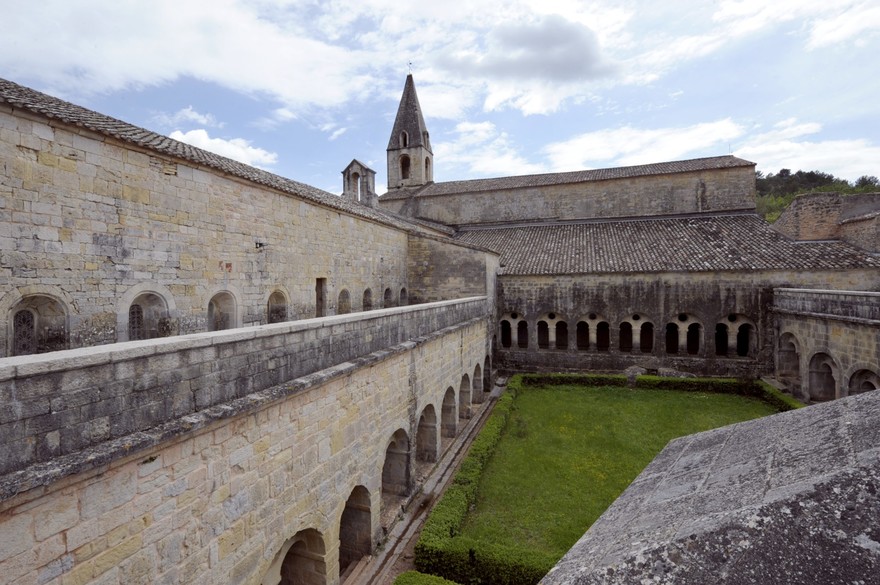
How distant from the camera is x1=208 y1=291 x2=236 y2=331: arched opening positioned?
9.79m

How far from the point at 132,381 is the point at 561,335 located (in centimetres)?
1919

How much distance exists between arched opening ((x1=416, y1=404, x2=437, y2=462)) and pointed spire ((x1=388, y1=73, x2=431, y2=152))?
77.2 ft

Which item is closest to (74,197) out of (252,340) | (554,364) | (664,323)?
(252,340)

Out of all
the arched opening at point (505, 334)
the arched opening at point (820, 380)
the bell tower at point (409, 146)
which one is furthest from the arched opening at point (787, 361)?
the bell tower at point (409, 146)

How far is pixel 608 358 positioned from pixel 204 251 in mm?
15921

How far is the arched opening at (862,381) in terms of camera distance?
40.5ft

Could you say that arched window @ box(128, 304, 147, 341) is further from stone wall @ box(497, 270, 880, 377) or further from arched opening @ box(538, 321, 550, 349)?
arched opening @ box(538, 321, 550, 349)

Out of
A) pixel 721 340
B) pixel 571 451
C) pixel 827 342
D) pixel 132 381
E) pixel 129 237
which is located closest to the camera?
pixel 132 381

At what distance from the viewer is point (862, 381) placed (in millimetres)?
12750

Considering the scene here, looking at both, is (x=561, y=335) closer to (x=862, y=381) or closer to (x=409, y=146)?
(x=862, y=381)

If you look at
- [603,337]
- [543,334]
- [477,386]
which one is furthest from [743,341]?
[477,386]

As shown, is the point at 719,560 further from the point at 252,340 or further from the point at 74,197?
the point at 74,197

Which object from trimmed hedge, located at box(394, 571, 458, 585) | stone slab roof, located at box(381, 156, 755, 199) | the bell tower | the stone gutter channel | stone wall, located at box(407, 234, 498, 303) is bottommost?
the stone gutter channel

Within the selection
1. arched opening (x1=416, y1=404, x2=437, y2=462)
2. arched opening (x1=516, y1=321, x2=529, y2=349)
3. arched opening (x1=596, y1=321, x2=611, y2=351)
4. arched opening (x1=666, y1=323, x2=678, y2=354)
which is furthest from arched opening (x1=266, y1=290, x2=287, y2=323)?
arched opening (x1=666, y1=323, x2=678, y2=354)
